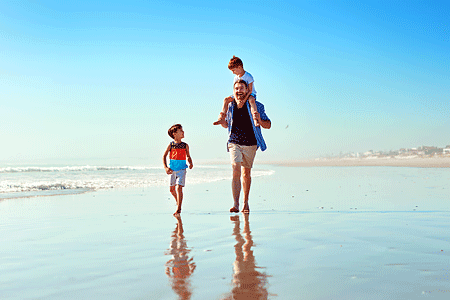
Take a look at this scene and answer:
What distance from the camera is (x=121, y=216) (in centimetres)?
498

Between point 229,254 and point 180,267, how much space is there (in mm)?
460

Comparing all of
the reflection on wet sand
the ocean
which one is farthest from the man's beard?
the ocean

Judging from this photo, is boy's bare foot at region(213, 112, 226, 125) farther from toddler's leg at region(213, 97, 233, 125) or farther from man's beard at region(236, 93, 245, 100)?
man's beard at region(236, 93, 245, 100)

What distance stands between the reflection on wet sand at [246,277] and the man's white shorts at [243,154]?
2.31 meters

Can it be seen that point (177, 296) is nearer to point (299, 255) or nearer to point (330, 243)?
point (299, 255)

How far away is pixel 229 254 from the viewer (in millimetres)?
2783

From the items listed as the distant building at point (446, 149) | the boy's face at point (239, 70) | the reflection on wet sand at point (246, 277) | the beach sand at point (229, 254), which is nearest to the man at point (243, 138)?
the boy's face at point (239, 70)

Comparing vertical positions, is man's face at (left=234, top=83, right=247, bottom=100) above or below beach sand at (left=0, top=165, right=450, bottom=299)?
above

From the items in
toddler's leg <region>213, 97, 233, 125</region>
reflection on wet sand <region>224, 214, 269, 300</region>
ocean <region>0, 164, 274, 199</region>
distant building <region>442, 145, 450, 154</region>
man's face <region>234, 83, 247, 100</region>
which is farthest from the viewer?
distant building <region>442, 145, 450, 154</region>

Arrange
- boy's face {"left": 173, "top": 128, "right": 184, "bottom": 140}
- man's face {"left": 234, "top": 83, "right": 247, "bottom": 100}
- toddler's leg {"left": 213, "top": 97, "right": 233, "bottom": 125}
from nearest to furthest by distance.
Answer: man's face {"left": 234, "top": 83, "right": 247, "bottom": 100}
toddler's leg {"left": 213, "top": 97, "right": 233, "bottom": 125}
boy's face {"left": 173, "top": 128, "right": 184, "bottom": 140}

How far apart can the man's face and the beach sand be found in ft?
5.44

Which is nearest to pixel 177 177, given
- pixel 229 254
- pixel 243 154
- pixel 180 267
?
pixel 243 154

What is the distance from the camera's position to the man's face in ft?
17.1

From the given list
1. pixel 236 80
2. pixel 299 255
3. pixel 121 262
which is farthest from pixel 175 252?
pixel 236 80
